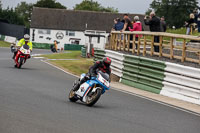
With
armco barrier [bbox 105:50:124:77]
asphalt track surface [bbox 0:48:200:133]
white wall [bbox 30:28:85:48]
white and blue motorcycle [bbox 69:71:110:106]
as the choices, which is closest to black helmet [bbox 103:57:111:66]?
white and blue motorcycle [bbox 69:71:110:106]

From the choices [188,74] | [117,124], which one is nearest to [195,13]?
[188,74]

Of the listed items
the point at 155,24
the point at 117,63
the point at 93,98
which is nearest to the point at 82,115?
the point at 93,98

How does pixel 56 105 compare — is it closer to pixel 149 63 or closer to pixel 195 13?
pixel 149 63

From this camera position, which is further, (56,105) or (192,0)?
(192,0)

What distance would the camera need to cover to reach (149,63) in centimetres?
1862

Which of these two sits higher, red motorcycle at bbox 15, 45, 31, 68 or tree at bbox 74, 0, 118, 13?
tree at bbox 74, 0, 118, 13

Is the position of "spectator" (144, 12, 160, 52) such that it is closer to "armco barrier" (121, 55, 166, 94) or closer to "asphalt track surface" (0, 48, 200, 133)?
"armco barrier" (121, 55, 166, 94)

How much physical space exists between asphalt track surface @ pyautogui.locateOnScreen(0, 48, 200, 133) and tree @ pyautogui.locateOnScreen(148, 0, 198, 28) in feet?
306

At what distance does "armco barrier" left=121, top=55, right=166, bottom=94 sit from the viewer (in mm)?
17703

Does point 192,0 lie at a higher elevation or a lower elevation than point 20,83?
higher

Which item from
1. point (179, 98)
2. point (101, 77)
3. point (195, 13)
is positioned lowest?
point (179, 98)

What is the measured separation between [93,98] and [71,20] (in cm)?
9287

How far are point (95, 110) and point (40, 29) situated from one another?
92.5 m

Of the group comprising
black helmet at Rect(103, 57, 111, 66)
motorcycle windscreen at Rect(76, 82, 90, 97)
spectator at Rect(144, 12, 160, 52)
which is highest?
spectator at Rect(144, 12, 160, 52)
